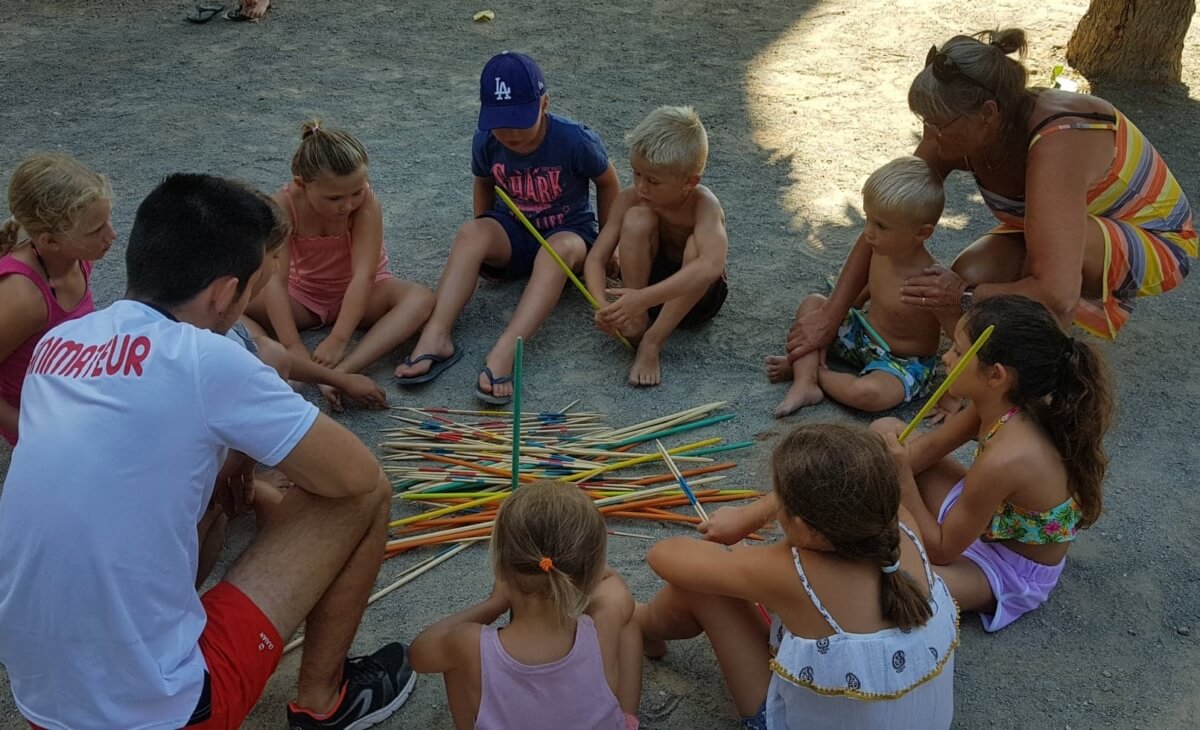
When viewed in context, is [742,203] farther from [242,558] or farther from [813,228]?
[242,558]

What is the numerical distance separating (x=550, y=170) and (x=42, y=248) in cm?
175

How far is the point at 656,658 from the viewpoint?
2.59 m

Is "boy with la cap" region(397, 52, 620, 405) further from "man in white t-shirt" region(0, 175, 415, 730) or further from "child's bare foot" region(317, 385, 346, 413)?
"man in white t-shirt" region(0, 175, 415, 730)

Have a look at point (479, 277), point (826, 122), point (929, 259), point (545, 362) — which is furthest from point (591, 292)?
point (826, 122)

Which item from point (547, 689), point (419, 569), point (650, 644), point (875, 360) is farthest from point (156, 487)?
point (875, 360)

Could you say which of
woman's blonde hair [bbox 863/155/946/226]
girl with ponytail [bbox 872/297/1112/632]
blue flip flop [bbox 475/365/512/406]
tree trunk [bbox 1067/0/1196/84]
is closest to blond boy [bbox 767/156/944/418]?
woman's blonde hair [bbox 863/155/946/226]

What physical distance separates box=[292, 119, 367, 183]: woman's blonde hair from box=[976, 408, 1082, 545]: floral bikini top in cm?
212

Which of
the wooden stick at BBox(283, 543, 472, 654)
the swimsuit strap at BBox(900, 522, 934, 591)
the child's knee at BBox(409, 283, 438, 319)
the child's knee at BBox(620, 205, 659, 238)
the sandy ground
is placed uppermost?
the swimsuit strap at BBox(900, 522, 934, 591)

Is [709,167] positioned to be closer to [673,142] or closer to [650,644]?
[673,142]

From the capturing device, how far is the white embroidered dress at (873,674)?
202 cm

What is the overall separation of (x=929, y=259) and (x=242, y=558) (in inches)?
91.2

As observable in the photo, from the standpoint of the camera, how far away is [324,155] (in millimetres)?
3453

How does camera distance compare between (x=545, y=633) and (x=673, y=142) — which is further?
(x=673, y=142)

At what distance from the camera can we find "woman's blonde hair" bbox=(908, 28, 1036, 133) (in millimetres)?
3115
